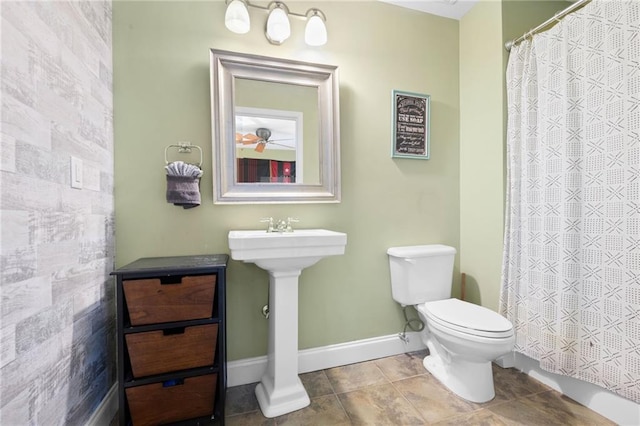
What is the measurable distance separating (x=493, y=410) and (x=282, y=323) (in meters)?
1.20

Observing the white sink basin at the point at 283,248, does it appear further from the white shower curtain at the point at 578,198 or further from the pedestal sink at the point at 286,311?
the white shower curtain at the point at 578,198

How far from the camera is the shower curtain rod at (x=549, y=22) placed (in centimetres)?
141

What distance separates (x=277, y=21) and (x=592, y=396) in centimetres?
268

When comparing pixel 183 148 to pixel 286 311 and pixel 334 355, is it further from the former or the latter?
pixel 334 355

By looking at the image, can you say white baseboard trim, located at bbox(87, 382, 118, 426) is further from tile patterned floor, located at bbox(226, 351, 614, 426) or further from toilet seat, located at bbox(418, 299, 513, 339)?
toilet seat, located at bbox(418, 299, 513, 339)

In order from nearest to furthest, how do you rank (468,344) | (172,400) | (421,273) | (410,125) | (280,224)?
(172,400) → (468,344) → (280,224) → (421,273) → (410,125)

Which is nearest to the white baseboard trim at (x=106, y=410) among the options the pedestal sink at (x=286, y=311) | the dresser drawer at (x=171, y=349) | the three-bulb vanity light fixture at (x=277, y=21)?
the dresser drawer at (x=171, y=349)

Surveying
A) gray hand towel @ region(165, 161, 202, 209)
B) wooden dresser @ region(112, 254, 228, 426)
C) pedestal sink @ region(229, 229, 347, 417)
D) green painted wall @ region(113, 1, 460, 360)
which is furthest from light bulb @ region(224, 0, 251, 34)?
wooden dresser @ region(112, 254, 228, 426)

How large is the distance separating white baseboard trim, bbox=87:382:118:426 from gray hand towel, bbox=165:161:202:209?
102 centimetres

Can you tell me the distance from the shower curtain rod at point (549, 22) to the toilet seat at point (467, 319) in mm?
1685

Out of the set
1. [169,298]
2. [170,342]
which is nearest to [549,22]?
[169,298]

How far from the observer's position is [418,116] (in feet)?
6.58

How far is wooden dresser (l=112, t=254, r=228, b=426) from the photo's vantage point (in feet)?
3.88

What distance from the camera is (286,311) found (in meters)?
1.45
